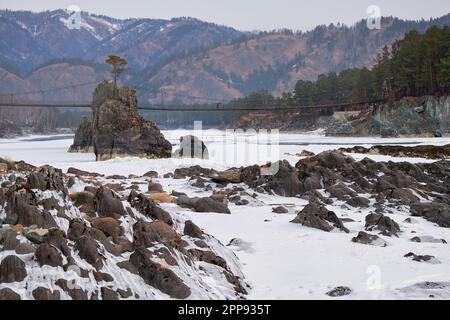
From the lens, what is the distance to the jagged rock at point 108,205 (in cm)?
1195

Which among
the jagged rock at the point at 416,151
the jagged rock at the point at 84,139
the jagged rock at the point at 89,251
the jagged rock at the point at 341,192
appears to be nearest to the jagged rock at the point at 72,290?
the jagged rock at the point at 89,251

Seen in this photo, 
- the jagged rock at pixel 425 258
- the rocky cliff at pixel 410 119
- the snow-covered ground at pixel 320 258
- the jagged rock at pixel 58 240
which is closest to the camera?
the jagged rock at pixel 58 240

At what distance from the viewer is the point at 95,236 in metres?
9.75

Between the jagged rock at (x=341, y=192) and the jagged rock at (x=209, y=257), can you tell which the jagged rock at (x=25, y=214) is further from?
the jagged rock at (x=341, y=192)

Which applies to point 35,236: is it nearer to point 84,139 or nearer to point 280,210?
point 280,210

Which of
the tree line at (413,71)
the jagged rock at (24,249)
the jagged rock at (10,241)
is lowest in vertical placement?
the jagged rock at (24,249)

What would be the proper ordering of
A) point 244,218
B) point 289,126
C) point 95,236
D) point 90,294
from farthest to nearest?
1. point 289,126
2. point 244,218
3. point 95,236
4. point 90,294

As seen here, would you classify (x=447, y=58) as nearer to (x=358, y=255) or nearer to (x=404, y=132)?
(x=404, y=132)

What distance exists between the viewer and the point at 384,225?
48.5ft

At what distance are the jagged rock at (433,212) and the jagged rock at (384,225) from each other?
2.54 metres

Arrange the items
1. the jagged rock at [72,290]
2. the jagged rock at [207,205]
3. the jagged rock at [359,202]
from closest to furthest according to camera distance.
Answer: the jagged rock at [72,290], the jagged rock at [207,205], the jagged rock at [359,202]

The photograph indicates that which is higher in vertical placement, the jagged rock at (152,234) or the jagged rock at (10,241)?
the jagged rock at (10,241)

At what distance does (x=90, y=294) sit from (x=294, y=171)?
17.4 m

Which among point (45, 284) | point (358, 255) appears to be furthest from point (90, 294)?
point (358, 255)
